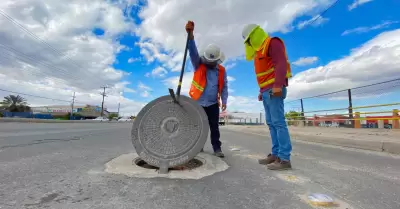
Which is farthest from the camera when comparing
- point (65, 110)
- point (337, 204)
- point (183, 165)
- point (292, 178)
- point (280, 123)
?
point (65, 110)

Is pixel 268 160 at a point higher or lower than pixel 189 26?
lower

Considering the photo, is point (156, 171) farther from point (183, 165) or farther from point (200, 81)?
point (200, 81)

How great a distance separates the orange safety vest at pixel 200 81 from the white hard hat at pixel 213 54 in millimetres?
166

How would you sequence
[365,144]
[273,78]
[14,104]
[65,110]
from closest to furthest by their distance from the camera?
[273,78] → [365,144] → [14,104] → [65,110]

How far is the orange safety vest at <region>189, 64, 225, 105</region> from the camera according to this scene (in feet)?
11.4

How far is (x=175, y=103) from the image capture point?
Result: 244 centimetres

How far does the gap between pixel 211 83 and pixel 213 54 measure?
437mm

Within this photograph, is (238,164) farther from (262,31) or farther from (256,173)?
(262,31)

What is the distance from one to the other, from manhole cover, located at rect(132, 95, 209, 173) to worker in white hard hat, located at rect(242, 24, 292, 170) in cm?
83

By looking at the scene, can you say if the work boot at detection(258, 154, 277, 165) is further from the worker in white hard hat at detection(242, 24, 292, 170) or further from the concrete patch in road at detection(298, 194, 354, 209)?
the concrete patch in road at detection(298, 194, 354, 209)

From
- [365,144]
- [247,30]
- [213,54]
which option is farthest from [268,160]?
[365,144]

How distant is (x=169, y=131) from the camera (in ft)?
7.66

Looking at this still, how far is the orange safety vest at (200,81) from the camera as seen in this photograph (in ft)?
11.4

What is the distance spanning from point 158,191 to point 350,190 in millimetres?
1349
